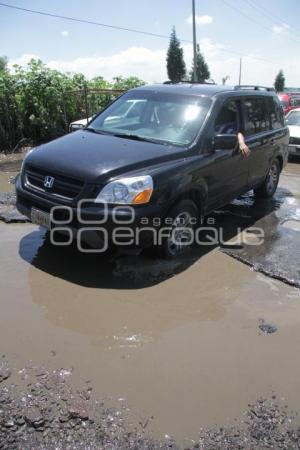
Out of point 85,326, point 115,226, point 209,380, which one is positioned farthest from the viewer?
A: point 115,226

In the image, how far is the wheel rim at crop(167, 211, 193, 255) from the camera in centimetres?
470

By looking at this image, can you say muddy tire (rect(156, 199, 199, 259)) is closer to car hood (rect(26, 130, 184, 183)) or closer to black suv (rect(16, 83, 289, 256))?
black suv (rect(16, 83, 289, 256))

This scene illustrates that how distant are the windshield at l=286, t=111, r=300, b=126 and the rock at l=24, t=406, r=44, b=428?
12.0 metres

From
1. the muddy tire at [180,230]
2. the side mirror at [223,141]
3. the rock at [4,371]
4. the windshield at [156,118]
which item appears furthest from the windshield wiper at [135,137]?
the rock at [4,371]

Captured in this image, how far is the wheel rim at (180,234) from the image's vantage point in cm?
470

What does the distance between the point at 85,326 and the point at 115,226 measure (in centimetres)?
97

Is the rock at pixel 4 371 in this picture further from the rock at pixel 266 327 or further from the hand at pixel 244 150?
the hand at pixel 244 150

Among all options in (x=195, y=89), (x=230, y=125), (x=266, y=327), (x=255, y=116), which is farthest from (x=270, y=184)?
(x=266, y=327)

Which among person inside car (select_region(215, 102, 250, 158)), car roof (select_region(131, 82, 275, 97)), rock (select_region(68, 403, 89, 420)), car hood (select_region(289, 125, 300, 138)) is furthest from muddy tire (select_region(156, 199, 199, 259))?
car hood (select_region(289, 125, 300, 138))

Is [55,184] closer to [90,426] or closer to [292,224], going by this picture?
[90,426]

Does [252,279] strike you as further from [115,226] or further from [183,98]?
[183,98]

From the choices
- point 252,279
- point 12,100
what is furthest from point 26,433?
point 12,100

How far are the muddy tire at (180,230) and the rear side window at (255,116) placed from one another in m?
1.85

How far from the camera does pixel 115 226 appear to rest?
4.05m
